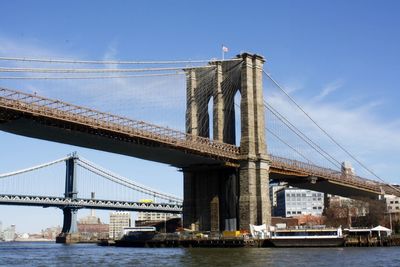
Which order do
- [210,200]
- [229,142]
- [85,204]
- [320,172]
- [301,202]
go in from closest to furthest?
1. [210,200]
2. [229,142]
3. [320,172]
4. [85,204]
5. [301,202]

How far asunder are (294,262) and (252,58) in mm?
39754

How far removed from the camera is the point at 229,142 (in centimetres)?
7888

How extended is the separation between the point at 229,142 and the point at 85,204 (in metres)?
72.6

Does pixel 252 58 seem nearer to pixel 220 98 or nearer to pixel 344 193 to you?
pixel 220 98

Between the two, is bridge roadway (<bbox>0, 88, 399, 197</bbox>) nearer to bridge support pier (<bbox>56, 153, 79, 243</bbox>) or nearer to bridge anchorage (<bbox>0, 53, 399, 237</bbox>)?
bridge anchorage (<bbox>0, 53, 399, 237</bbox>)

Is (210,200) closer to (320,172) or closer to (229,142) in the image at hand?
(229,142)

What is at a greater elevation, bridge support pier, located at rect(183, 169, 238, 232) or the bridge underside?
the bridge underside

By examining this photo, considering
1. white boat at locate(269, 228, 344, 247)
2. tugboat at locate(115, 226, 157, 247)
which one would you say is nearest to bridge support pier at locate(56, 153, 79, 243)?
tugboat at locate(115, 226, 157, 247)

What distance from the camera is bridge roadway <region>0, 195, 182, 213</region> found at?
127 meters

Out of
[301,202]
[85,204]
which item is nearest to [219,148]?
[85,204]

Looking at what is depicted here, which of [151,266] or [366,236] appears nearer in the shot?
[151,266]

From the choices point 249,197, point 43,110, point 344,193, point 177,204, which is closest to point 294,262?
point 43,110

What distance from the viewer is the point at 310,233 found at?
69.7 metres

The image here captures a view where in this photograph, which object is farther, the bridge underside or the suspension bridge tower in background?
the suspension bridge tower in background
